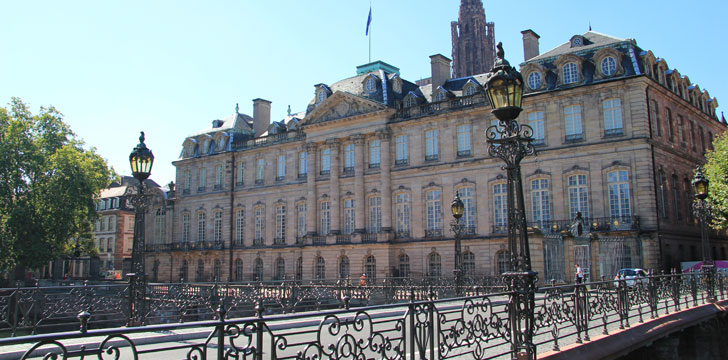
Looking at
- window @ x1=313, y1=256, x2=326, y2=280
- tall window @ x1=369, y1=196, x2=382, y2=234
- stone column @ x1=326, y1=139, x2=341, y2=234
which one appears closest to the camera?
tall window @ x1=369, y1=196, x2=382, y2=234

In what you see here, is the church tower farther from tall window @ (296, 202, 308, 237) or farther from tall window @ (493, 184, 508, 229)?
tall window @ (493, 184, 508, 229)

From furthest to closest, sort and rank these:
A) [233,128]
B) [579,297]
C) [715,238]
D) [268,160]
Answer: [233,128] → [268,160] → [715,238] → [579,297]

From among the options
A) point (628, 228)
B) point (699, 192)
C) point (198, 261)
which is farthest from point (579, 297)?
point (198, 261)

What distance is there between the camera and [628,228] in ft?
102

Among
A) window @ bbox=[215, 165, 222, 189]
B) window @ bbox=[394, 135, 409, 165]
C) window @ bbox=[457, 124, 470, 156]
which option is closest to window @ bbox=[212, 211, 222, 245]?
window @ bbox=[215, 165, 222, 189]

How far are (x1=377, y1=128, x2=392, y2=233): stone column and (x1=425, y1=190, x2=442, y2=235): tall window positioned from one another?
2710mm

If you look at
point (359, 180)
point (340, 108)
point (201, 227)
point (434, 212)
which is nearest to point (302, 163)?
point (340, 108)

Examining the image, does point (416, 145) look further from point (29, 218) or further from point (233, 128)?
point (29, 218)

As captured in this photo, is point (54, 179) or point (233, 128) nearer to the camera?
point (54, 179)

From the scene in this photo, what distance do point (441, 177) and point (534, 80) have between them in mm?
Result: 8126

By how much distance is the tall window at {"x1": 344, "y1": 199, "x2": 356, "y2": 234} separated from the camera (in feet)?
138

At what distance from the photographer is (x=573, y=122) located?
34000 millimetres

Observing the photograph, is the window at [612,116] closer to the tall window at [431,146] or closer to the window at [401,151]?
the tall window at [431,146]

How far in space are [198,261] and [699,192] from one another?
132 ft
